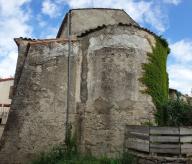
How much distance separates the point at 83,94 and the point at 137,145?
384 cm

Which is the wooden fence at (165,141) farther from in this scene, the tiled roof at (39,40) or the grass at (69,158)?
the tiled roof at (39,40)

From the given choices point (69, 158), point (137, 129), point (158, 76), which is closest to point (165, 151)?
point (137, 129)

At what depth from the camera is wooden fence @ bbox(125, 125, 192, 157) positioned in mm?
12969

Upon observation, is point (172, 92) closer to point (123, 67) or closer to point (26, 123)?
point (123, 67)

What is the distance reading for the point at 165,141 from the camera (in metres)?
13.1

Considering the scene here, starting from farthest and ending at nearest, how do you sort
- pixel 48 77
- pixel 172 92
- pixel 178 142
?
pixel 172 92 → pixel 48 77 → pixel 178 142

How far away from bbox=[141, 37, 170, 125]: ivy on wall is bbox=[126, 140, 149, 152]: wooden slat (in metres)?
2.15

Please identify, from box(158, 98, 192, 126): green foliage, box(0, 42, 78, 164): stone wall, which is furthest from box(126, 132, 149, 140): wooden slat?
box(0, 42, 78, 164): stone wall

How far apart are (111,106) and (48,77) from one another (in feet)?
11.0

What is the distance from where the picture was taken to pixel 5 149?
16203 millimetres

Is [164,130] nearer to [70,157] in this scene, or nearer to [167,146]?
[167,146]

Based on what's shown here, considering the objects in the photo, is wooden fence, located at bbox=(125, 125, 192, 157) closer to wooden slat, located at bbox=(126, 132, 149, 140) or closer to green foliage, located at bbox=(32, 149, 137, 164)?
wooden slat, located at bbox=(126, 132, 149, 140)

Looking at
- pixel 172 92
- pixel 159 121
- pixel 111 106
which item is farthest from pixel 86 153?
pixel 172 92

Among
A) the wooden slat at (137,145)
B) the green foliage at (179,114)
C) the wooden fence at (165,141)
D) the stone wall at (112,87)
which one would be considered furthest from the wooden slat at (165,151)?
the green foliage at (179,114)
